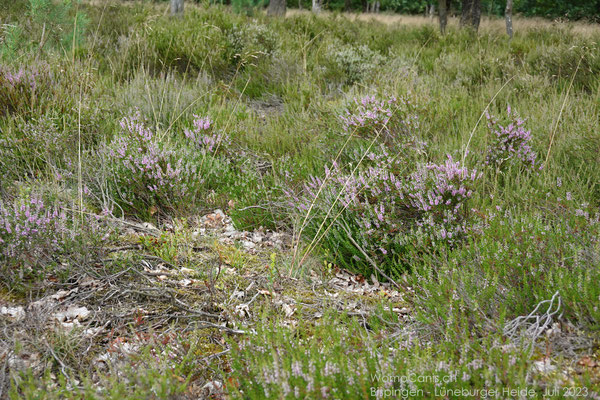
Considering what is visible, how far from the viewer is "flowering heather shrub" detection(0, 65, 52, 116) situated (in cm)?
475

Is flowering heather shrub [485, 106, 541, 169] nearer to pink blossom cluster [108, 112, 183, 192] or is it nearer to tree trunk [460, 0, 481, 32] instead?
pink blossom cluster [108, 112, 183, 192]

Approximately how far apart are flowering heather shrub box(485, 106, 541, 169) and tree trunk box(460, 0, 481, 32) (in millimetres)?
11581

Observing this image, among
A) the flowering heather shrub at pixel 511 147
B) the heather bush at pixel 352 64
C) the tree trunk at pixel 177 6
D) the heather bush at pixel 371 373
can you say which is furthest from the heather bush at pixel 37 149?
the tree trunk at pixel 177 6

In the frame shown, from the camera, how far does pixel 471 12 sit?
1483 cm

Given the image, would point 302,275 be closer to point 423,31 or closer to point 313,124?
point 313,124

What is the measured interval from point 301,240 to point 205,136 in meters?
1.69

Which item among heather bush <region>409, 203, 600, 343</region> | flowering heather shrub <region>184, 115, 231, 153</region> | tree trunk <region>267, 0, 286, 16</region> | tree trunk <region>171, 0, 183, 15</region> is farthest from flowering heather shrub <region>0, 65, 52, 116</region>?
tree trunk <region>267, 0, 286, 16</region>

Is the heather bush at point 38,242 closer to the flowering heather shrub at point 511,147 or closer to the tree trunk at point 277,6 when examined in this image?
the flowering heather shrub at point 511,147

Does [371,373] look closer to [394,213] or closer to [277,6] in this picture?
[394,213]

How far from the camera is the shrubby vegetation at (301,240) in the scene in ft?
6.62

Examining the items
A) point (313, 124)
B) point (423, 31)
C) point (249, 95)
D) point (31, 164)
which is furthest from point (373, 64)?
point (31, 164)

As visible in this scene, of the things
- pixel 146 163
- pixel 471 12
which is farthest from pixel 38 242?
pixel 471 12

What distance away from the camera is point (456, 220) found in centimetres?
331

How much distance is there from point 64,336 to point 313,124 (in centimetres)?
367
